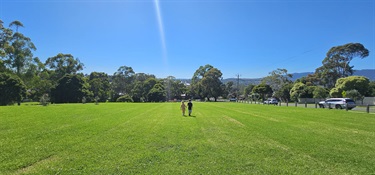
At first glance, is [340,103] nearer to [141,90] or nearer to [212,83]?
[212,83]

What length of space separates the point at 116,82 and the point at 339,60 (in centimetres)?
8705

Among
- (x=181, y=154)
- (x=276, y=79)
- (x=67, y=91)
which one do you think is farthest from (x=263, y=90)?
(x=181, y=154)

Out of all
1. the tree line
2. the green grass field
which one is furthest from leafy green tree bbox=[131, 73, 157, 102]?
the green grass field

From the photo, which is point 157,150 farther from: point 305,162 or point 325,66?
point 325,66

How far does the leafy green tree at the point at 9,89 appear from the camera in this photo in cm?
4684

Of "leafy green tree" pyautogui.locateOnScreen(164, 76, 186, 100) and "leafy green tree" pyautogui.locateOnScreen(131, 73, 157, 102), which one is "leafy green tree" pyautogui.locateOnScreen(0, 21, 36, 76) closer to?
"leafy green tree" pyautogui.locateOnScreen(131, 73, 157, 102)

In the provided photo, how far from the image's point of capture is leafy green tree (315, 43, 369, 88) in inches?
2778

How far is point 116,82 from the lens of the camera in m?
110

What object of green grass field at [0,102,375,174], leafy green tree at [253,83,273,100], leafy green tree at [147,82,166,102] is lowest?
green grass field at [0,102,375,174]

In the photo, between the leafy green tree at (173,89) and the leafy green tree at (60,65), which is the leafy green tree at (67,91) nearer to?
the leafy green tree at (60,65)

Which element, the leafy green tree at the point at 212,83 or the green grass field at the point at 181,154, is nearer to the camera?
the green grass field at the point at 181,154

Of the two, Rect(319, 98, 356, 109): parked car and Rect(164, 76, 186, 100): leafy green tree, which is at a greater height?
Rect(164, 76, 186, 100): leafy green tree

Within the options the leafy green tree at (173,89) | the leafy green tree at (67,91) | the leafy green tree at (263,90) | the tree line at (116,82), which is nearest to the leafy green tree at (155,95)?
the tree line at (116,82)

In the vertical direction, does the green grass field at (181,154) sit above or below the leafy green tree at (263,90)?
below
